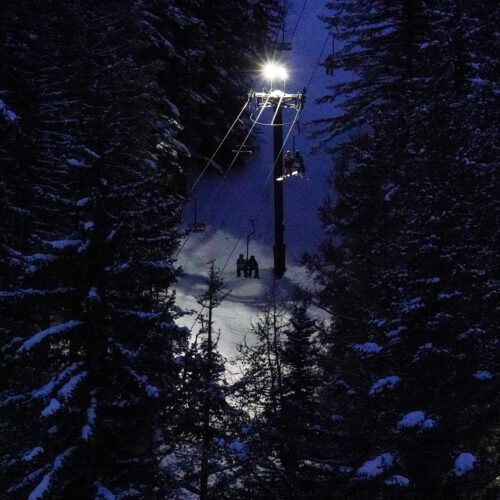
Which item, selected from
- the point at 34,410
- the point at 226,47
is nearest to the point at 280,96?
the point at 226,47

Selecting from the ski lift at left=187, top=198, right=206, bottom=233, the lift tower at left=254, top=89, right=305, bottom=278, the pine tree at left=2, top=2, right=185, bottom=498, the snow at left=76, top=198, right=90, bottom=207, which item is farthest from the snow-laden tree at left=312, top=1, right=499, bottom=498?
the ski lift at left=187, top=198, right=206, bottom=233

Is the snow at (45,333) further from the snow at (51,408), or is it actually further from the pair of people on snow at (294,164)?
the pair of people on snow at (294,164)

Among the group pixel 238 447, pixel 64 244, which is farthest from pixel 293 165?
pixel 64 244

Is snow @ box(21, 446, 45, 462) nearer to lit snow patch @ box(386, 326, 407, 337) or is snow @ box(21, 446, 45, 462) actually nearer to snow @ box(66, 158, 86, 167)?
snow @ box(66, 158, 86, 167)

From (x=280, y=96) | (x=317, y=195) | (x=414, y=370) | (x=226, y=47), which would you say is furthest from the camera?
(x=317, y=195)

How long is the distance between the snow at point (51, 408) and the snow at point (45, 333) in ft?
3.09

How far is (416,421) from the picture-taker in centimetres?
796

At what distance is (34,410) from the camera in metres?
8.39

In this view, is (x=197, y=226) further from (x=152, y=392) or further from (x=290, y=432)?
(x=152, y=392)

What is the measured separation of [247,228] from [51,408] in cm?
2220

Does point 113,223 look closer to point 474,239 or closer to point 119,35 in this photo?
point 474,239

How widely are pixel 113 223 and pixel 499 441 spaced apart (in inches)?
357

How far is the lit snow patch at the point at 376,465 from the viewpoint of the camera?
8297 mm

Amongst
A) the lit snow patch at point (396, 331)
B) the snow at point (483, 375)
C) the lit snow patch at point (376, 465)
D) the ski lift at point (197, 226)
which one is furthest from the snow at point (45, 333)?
the ski lift at point (197, 226)
